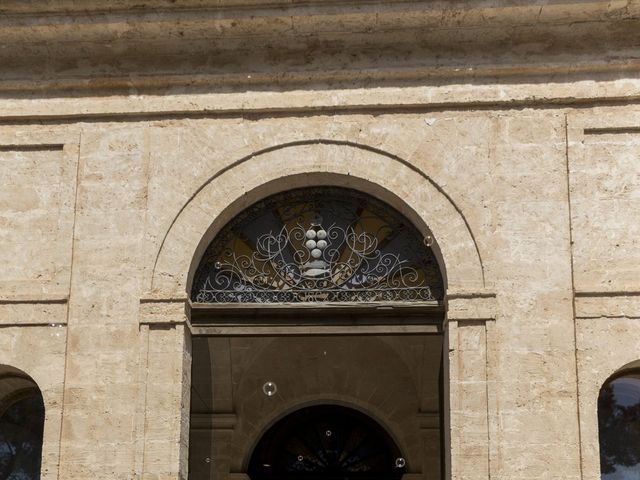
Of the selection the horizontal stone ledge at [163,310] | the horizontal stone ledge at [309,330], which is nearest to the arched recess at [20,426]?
the horizontal stone ledge at [163,310]

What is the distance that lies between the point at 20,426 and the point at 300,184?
2.73m

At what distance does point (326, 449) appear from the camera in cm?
1330

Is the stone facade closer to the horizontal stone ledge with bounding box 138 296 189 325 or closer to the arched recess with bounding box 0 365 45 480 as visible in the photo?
the horizontal stone ledge with bounding box 138 296 189 325

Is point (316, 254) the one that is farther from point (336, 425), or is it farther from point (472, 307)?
point (336, 425)

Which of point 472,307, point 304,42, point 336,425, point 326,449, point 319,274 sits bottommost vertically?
point 326,449

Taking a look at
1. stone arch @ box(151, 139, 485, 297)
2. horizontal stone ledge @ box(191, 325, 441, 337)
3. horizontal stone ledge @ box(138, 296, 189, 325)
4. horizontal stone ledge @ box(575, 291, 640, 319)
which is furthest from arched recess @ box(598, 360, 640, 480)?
horizontal stone ledge @ box(138, 296, 189, 325)

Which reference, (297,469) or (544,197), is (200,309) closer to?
(544,197)

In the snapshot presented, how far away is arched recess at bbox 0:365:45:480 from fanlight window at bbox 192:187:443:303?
1502 millimetres

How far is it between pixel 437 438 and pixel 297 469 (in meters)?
1.47

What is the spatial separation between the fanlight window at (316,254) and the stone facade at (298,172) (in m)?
0.18

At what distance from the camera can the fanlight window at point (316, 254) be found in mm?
8977

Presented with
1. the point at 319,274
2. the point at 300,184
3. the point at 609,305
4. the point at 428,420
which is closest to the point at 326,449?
the point at 428,420

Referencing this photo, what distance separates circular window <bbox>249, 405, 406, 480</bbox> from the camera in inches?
521

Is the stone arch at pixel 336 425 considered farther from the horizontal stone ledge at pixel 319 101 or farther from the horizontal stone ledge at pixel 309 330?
the horizontal stone ledge at pixel 319 101
